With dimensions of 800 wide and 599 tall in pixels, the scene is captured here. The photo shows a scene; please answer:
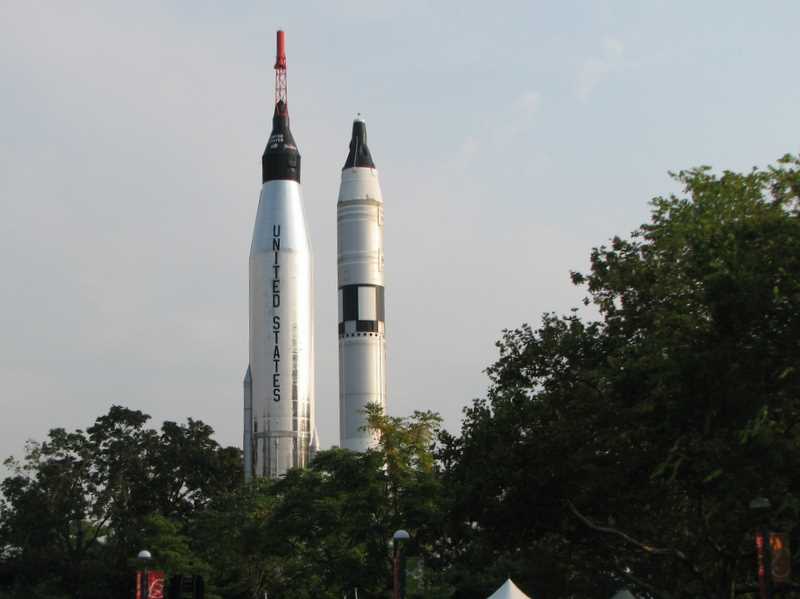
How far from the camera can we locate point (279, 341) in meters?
90.4

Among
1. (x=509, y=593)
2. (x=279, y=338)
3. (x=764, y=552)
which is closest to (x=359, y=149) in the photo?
(x=279, y=338)

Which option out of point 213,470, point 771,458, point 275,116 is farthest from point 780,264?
point 275,116

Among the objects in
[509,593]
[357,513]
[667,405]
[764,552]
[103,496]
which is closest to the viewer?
[764,552]

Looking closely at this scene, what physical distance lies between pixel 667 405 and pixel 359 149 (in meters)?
63.3

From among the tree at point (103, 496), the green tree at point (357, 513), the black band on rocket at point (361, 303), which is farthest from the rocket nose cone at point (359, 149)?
the green tree at point (357, 513)

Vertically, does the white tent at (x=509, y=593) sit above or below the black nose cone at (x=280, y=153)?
below

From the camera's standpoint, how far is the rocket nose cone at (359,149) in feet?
316

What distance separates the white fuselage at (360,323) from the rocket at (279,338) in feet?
7.70

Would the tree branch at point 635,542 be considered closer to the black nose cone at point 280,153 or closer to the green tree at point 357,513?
the green tree at point 357,513

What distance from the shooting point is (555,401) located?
3925 cm

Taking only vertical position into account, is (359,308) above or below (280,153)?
below

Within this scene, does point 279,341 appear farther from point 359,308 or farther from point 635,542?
point 635,542

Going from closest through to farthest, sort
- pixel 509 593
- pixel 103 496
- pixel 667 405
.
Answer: pixel 667 405
pixel 509 593
pixel 103 496

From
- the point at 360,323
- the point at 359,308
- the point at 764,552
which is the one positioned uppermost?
the point at 359,308
